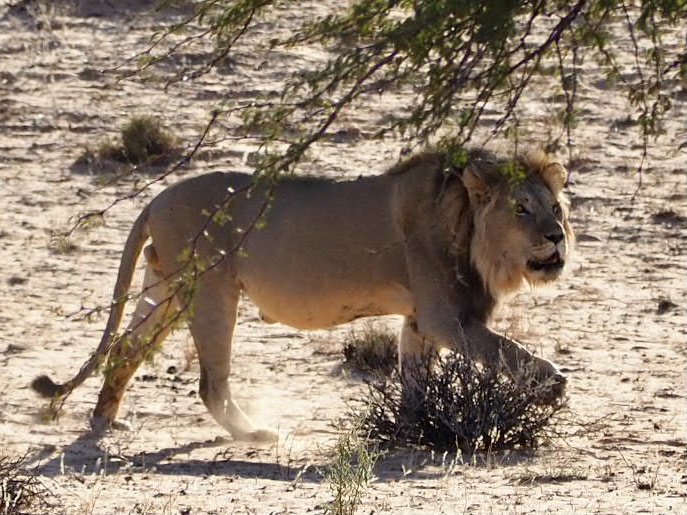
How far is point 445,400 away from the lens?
795cm

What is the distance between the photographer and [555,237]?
8086 mm

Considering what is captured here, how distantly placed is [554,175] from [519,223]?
33cm

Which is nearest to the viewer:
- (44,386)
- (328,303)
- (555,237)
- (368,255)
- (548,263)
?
(555,237)

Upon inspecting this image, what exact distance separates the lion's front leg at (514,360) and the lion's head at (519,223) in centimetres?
36

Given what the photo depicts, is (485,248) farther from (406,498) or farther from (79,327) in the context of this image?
(79,327)

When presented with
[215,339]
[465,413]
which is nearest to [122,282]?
[215,339]

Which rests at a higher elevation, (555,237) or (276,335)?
(555,237)

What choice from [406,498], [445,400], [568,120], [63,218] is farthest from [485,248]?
[63,218]

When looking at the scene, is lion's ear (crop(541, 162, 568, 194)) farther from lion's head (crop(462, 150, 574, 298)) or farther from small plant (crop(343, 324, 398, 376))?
small plant (crop(343, 324, 398, 376))

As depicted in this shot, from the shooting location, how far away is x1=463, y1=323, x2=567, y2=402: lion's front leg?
7824 mm

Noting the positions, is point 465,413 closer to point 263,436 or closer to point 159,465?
point 263,436

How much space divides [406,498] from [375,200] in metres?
2.34

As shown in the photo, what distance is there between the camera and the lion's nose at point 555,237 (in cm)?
807

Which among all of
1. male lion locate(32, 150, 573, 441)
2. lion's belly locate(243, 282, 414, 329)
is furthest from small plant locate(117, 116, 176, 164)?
lion's belly locate(243, 282, 414, 329)
